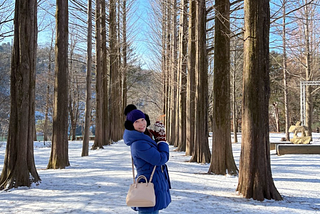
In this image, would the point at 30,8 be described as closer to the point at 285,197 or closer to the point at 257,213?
the point at 257,213

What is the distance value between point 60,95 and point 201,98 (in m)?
5.22

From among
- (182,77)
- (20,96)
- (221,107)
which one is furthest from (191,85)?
(20,96)

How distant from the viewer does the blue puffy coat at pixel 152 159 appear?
2586 millimetres

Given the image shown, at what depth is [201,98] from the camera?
36.8ft

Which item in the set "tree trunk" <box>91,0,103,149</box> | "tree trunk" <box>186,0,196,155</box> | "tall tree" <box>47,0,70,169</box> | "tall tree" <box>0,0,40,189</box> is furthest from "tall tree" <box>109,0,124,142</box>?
"tall tree" <box>0,0,40,189</box>

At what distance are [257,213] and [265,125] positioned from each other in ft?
5.69

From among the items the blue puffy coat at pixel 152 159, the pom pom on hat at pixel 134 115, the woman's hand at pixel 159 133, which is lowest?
the blue puffy coat at pixel 152 159

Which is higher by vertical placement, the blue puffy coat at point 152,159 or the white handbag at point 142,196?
the blue puffy coat at point 152,159

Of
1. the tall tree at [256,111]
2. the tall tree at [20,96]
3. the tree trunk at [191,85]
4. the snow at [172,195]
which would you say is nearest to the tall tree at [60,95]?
the snow at [172,195]

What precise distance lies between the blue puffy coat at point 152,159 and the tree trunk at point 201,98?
27.1ft

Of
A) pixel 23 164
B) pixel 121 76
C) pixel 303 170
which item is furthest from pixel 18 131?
pixel 121 76

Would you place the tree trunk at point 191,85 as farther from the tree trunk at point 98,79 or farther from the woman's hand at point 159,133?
the woman's hand at point 159,133

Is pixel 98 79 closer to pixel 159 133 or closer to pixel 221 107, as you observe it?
pixel 221 107

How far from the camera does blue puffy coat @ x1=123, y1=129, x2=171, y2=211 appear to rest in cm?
259
